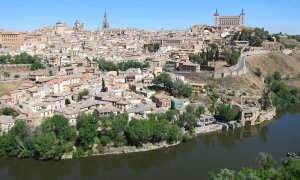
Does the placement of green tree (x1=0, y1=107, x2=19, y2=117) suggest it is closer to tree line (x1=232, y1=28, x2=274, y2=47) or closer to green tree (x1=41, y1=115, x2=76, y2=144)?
green tree (x1=41, y1=115, x2=76, y2=144)

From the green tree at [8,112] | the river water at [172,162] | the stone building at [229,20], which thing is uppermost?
the stone building at [229,20]

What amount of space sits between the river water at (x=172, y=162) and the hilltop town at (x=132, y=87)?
942mm

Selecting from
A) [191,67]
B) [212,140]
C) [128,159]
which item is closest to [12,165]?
[128,159]

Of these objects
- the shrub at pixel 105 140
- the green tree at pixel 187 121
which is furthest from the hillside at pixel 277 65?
the shrub at pixel 105 140

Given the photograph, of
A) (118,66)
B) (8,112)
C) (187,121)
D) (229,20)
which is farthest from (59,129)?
(229,20)

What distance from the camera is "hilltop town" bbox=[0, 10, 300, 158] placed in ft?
59.8

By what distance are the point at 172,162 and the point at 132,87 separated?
28.7ft

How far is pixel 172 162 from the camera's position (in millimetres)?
15211

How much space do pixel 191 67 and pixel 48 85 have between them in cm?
1156

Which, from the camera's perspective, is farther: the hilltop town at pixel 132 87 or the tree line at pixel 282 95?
the tree line at pixel 282 95

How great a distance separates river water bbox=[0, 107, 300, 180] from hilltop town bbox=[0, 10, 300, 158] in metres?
0.94

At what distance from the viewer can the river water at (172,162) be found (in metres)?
13.9

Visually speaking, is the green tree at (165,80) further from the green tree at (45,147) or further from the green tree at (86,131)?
the green tree at (45,147)

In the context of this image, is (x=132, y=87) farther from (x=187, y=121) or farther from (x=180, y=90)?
(x=187, y=121)
